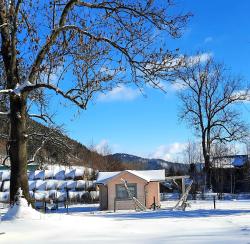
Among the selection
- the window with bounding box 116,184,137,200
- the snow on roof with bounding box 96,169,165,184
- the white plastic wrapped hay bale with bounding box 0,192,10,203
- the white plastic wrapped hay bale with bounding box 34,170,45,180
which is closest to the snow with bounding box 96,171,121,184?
the snow on roof with bounding box 96,169,165,184

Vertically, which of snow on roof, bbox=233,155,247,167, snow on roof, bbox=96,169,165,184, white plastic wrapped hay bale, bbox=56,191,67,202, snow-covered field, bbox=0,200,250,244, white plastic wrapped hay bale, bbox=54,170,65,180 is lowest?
snow-covered field, bbox=0,200,250,244

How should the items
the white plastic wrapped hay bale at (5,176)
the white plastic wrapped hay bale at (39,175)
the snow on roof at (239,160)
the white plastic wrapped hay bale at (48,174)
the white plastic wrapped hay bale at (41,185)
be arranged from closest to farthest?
the white plastic wrapped hay bale at (41,185) → the white plastic wrapped hay bale at (5,176) → the white plastic wrapped hay bale at (39,175) → the white plastic wrapped hay bale at (48,174) → the snow on roof at (239,160)

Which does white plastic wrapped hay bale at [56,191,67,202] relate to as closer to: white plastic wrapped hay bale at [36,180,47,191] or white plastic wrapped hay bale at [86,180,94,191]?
white plastic wrapped hay bale at [36,180,47,191]

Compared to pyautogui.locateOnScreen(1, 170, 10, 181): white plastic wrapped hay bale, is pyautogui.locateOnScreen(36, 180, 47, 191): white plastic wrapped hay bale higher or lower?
lower

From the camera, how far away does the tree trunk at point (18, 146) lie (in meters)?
13.9

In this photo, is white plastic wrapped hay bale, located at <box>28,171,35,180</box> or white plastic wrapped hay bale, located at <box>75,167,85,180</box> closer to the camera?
white plastic wrapped hay bale, located at <box>75,167,85,180</box>

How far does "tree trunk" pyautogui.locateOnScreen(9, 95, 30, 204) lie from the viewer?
13.9m

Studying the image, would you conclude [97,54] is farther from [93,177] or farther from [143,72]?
[93,177]

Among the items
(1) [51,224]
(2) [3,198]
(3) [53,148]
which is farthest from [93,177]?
(1) [51,224]

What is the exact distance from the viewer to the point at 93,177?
A: 52.5m

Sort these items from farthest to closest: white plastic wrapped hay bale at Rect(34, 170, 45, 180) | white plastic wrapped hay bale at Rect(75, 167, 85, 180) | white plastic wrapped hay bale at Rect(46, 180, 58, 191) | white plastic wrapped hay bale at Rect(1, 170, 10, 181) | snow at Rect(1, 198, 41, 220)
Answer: white plastic wrapped hay bale at Rect(34, 170, 45, 180), white plastic wrapped hay bale at Rect(75, 167, 85, 180), white plastic wrapped hay bale at Rect(1, 170, 10, 181), white plastic wrapped hay bale at Rect(46, 180, 58, 191), snow at Rect(1, 198, 41, 220)

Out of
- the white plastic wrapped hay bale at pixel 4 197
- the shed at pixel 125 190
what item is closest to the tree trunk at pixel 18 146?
the shed at pixel 125 190

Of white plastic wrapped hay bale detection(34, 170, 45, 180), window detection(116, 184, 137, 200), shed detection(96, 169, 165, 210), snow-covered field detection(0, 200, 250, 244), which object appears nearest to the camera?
snow-covered field detection(0, 200, 250, 244)

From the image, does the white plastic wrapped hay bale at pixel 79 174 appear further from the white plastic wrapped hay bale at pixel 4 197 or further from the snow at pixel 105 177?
the snow at pixel 105 177
